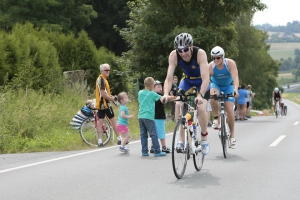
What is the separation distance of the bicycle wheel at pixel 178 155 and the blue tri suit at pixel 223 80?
292cm

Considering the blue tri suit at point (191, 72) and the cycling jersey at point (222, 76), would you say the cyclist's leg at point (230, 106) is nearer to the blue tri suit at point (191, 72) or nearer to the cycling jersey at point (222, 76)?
the cycling jersey at point (222, 76)

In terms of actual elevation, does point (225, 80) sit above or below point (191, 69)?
below

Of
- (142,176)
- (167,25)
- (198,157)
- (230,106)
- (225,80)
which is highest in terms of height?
(167,25)

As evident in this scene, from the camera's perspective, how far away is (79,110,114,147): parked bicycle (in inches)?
538

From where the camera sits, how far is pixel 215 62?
1082 centimetres

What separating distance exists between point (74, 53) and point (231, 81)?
17648mm

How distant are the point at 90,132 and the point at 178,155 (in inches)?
238

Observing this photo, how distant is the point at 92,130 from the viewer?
14.0 metres

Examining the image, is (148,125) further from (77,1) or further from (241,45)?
(241,45)

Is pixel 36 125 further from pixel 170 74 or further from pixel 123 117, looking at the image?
pixel 170 74

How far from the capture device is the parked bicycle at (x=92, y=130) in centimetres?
1366

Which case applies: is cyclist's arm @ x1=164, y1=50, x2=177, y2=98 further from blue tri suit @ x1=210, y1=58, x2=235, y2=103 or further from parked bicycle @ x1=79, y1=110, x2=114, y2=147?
parked bicycle @ x1=79, y1=110, x2=114, y2=147

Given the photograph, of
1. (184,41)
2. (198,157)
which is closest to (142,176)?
(198,157)

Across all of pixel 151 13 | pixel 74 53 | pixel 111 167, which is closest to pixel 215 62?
pixel 111 167
